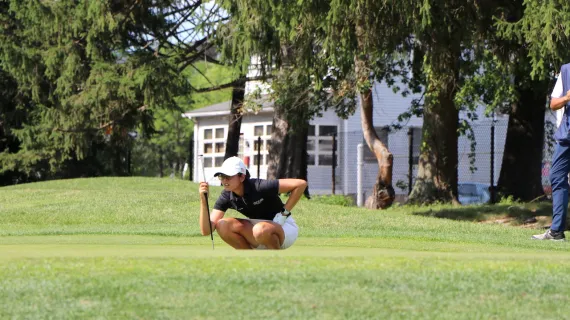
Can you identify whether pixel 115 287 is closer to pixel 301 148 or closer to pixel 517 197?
pixel 517 197

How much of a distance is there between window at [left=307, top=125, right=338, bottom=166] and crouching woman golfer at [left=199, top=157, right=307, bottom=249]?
109 ft

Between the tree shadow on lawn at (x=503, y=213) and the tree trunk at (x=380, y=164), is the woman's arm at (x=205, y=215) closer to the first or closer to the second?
the tree shadow on lawn at (x=503, y=213)

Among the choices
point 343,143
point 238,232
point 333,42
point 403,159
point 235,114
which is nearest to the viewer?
point 238,232

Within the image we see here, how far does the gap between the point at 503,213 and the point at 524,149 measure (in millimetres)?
4142

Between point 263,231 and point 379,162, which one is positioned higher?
point 379,162

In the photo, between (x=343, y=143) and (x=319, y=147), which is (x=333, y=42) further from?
(x=319, y=147)

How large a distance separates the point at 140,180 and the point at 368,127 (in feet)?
28.0

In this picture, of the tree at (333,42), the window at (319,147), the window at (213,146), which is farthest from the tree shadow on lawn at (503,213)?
the window at (213,146)

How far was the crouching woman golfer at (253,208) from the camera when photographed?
1004cm

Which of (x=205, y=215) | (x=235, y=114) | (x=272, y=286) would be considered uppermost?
(x=235, y=114)

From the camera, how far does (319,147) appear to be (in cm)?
4447

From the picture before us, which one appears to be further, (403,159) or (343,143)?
(343,143)

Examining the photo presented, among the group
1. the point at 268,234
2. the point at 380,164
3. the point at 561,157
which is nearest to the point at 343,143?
the point at 380,164

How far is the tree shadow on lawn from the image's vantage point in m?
21.3
